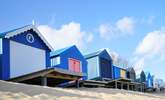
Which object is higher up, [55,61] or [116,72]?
[55,61]

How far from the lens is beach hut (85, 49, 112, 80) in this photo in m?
42.9

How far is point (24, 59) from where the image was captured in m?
26.9

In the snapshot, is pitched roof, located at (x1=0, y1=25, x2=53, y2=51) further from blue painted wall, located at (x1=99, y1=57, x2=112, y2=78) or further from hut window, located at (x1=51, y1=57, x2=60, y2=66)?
blue painted wall, located at (x1=99, y1=57, x2=112, y2=78)

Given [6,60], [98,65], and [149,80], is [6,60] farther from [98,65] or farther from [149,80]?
[149,80]

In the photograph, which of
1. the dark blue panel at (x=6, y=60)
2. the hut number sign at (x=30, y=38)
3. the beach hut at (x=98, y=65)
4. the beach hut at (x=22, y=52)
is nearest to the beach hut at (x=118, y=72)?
the beach hut at (x=98, y=65)

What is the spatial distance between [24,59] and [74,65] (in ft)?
36.5

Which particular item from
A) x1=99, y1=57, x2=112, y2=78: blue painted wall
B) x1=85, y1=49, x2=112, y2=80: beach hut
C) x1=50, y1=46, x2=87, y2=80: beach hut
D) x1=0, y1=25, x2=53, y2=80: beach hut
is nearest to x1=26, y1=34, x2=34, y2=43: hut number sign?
x1=0, y1=25, x2=53, y2=80: beach hut

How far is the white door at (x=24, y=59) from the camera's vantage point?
25609 mm

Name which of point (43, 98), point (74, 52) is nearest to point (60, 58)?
point (74, 52)

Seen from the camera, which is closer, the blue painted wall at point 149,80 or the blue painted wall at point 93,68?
the blue painted wall at point 93,68

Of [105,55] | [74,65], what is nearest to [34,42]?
[74,65]

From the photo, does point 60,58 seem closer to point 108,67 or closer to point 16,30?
point 16,30

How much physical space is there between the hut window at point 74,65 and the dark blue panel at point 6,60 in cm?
1158

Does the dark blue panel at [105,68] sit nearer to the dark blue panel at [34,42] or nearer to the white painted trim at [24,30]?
the white painted trim at [24,30]
